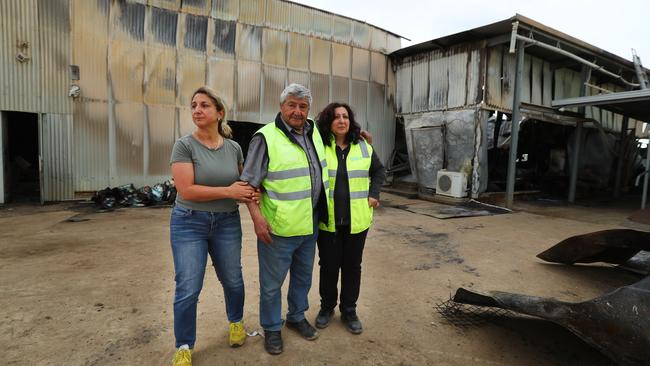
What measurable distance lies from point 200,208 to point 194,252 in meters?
0.26

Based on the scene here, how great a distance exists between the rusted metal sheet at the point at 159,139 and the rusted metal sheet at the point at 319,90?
405cm

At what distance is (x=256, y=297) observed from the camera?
10.2 ft

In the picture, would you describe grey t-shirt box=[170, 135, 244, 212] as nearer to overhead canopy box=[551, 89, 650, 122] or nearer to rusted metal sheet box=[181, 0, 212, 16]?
rusted metal sheet box=[181, 0, 212, 16]

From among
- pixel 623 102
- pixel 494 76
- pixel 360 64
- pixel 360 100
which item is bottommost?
pixel 623 102

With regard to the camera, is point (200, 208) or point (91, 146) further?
point (91, 146)

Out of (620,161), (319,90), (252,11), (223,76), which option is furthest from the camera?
(620,161)

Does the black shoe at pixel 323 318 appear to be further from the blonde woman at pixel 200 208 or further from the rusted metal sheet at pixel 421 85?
the rusted metal sheet at pixel 421 85

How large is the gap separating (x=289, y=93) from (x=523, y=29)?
8911 millimetres

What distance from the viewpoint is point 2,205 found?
7605mm

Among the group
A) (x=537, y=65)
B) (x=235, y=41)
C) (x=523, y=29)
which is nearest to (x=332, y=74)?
(x=235, y=41)

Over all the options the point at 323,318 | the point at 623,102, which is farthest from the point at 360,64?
the point at 323,318

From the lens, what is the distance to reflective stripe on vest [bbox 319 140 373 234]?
2.47 metres

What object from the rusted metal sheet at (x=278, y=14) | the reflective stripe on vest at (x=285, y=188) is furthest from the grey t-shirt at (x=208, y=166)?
the rusted metal sheet at (x=278, y=14)

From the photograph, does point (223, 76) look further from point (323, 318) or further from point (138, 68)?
point (323, 318)
